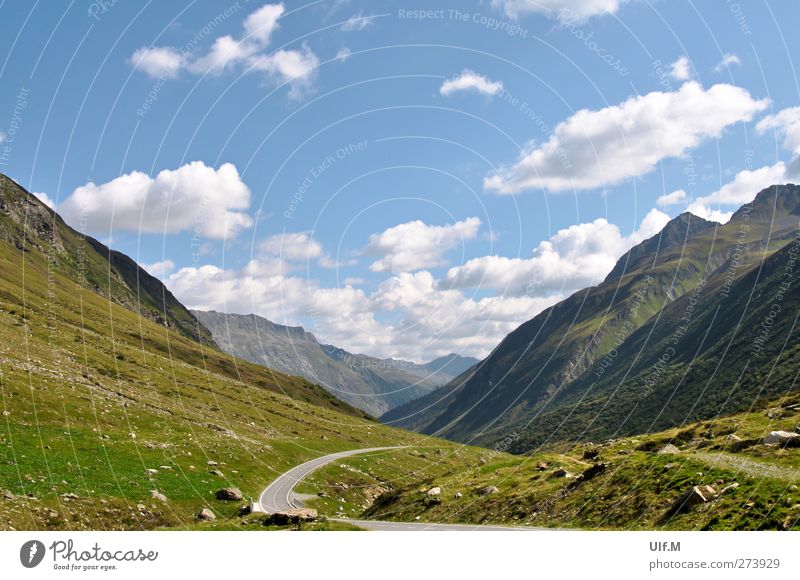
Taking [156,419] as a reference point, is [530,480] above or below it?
below

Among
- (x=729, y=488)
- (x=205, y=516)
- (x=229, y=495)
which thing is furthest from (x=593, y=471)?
(x=229, y=495)

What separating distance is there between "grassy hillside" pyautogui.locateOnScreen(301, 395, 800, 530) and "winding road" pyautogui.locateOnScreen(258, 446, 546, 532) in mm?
3048

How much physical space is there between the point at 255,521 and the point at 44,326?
103 meters

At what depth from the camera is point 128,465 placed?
170 feet

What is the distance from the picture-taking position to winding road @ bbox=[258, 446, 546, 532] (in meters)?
38.3

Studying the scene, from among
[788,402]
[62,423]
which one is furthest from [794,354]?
[62,423]

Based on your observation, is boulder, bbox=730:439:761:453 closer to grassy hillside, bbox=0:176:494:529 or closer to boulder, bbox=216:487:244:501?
grassy hillside, bbox=0:176:494:529

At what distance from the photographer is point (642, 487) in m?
33.9

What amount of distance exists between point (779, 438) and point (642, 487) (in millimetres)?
9362

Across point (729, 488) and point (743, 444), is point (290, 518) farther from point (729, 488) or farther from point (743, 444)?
point (743, 444)

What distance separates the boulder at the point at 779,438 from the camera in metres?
32.8
